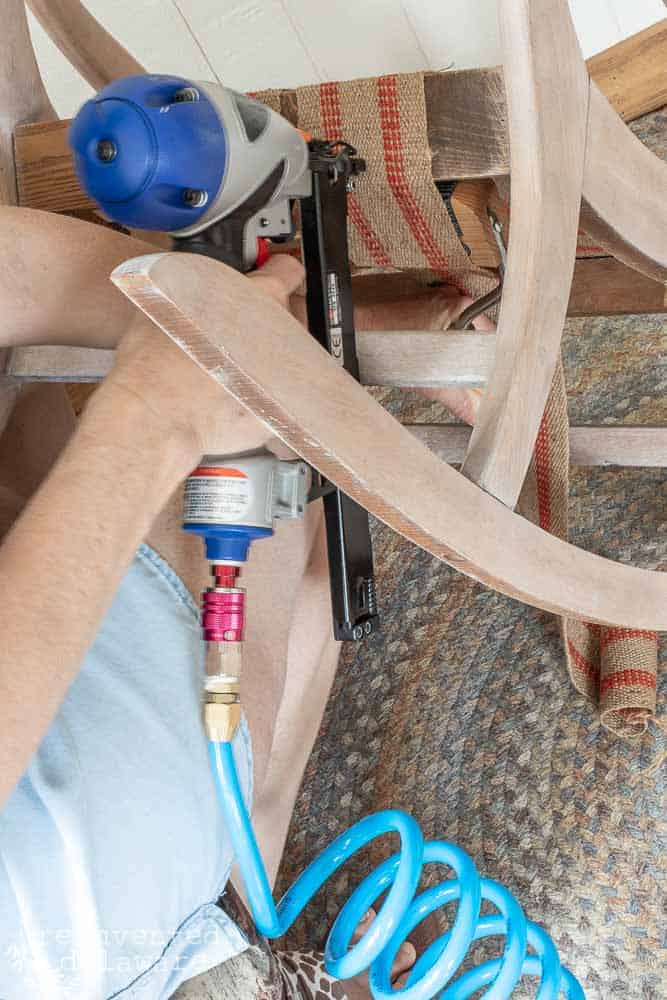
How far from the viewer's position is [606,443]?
1.06 metres

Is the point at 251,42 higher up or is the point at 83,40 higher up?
the point at 251,42

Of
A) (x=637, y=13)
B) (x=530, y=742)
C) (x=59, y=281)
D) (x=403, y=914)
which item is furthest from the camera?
(x=637, y=13)

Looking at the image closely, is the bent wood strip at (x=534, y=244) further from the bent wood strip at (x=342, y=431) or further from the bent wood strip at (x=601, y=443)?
the bent wood strip at (x=601, y=443)

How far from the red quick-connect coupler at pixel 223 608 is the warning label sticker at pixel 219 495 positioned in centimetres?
5

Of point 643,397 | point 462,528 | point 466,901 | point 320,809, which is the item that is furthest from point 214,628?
point 643,397

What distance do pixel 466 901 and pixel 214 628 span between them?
0.35m

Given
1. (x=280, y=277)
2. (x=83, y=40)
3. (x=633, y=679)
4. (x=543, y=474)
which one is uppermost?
(x=83, y=40)

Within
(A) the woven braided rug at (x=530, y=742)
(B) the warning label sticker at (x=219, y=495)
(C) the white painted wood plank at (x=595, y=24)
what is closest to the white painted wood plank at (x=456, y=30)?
(C) the white painted wood plank at (x=595, y=24)

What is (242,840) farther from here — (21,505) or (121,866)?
(21,505)

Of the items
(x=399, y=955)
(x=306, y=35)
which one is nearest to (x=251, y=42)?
(x=306, y=35)

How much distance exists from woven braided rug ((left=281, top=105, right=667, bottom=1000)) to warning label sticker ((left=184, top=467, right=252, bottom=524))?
65cm

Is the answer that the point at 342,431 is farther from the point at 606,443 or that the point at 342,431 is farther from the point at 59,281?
the point at 606,443

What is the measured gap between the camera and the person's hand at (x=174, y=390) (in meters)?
0.56

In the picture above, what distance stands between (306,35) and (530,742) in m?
1.17
